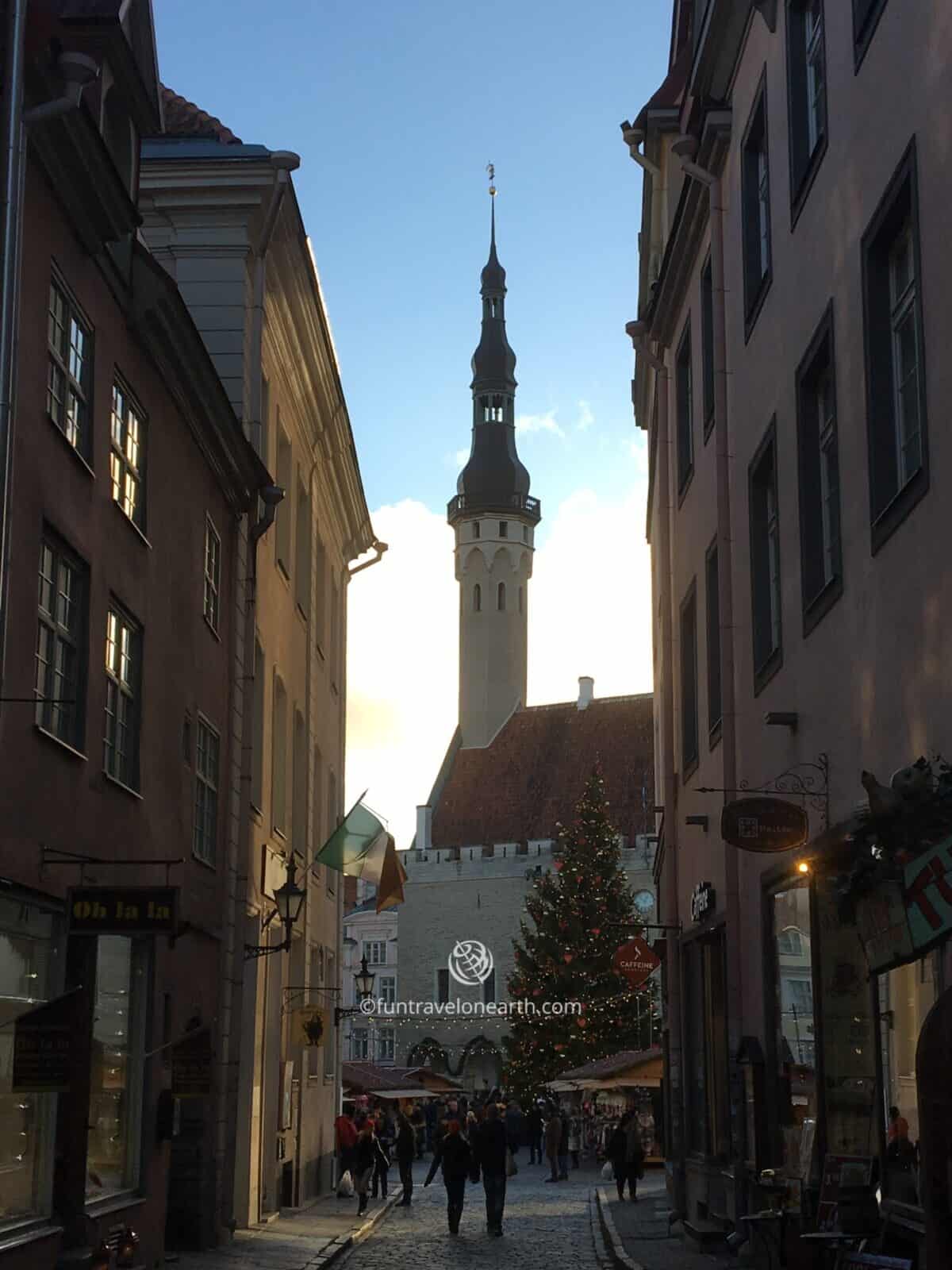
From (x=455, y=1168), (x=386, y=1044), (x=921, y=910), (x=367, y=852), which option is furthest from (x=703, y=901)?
(x=386, y=1044)

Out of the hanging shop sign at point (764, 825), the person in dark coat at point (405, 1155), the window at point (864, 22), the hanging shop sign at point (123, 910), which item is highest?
the window at point (864, 22)

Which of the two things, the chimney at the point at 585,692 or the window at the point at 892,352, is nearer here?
the window at the point at 892,352

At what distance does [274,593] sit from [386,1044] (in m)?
56.7

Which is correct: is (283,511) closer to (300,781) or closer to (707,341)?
(300,781)

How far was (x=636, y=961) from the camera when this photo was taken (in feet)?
84.4

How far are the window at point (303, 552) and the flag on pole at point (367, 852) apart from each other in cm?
483

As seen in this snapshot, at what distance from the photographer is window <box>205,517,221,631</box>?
64.3 ft

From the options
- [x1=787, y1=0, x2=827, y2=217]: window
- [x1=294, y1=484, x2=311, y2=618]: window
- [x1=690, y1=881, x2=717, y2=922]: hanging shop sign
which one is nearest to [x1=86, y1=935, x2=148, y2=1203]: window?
[x1=690, y1=881, x2=717, y2=922]: hanging shop sign

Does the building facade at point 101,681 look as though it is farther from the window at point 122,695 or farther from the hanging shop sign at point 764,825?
the hanging shop sign at point 764,825

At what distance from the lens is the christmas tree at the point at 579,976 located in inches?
2293

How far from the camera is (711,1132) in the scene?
765 inches

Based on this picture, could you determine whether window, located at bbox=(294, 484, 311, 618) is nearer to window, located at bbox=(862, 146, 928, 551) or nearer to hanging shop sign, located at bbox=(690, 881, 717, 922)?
hanging shop sign, located at bbox=(690, 881, 717, 922)

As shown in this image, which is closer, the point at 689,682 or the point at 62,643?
the point at 62,643

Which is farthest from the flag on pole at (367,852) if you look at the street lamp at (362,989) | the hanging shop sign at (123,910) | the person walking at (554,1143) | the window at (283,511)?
the person walking at (554,1143)
